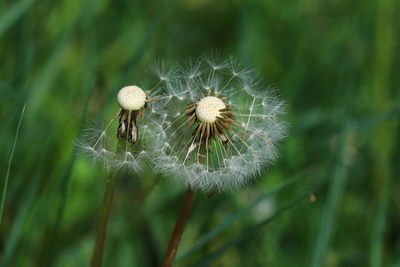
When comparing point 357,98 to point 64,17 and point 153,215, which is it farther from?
point 64,17

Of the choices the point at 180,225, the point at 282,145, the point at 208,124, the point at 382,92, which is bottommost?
the point at 180,225

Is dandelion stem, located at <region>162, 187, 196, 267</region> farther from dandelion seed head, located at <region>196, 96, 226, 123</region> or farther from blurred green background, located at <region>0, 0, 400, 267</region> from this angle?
blurred green background, located at <region>0, 0, 400, 267</region>

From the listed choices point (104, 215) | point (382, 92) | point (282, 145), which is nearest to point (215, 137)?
point (104, 215)

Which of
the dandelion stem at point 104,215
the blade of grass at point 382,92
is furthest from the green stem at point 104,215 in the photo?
the blade of grass at point 382,92

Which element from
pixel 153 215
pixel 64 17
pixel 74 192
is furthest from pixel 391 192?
pixel 64 17

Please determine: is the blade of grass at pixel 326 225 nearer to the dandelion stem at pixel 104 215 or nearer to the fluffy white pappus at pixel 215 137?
the fluffy white pappus at pixel 215 137

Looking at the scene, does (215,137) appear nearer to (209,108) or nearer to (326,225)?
(209,108)

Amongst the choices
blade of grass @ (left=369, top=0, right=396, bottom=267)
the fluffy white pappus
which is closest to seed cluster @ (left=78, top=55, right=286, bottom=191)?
the fluffy white pappus
